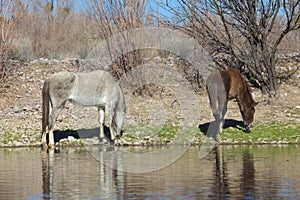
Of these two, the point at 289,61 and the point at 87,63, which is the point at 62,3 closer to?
the point at 87,63

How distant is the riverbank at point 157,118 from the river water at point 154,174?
1.37m

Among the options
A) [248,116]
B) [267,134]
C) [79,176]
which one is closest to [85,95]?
[248,116]

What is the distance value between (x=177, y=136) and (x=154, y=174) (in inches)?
231

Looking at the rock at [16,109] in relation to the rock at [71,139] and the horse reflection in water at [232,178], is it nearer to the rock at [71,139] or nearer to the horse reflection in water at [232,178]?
the rock at [71,139]

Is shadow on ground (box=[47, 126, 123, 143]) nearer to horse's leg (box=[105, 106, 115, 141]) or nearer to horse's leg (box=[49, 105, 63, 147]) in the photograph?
horse's leg (box=[105, 106, 115, 141])

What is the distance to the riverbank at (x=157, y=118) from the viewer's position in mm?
16984

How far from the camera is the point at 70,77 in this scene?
57.6ft

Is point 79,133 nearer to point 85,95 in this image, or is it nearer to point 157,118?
point 85,95

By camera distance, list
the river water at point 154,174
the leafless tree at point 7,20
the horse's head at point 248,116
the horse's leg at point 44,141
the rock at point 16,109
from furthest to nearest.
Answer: the leafless tree at point 7,20 < the rock at point 16,109 < the horse's head at point 248,116 < the horse's leg at point 44,141 < the river water at point 154,174

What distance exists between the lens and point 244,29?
21969mm

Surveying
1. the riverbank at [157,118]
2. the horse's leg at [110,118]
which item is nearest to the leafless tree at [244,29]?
the riverbank at [157,118]

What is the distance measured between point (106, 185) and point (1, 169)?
9.85 ft

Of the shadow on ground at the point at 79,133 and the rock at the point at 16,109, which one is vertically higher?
the rock at the point at 16,109

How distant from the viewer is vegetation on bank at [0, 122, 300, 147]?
16.7 m
